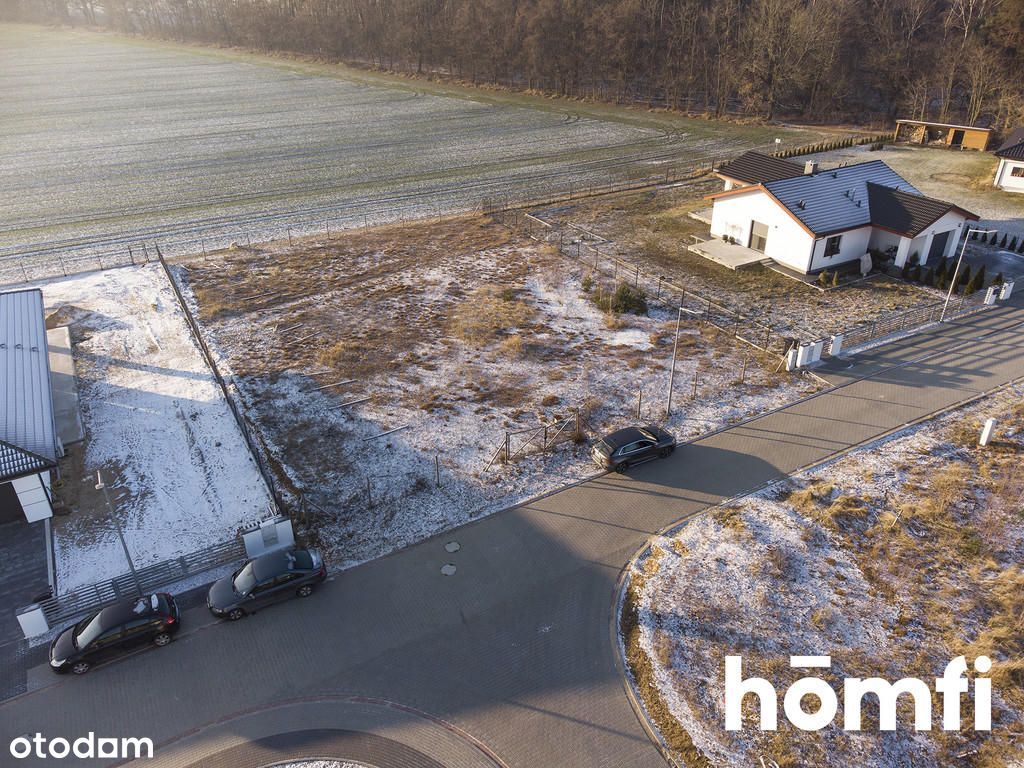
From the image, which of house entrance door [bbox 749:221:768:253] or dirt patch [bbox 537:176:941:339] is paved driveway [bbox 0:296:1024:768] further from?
house entrance door [bbox 749:221:768:253]

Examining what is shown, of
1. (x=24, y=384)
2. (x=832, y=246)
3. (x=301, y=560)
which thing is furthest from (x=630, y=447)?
(x=832, y=246)

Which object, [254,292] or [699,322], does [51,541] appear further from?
[699,322]

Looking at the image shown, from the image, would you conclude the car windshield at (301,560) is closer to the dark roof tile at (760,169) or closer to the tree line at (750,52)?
the dark roof tile at (760,169)

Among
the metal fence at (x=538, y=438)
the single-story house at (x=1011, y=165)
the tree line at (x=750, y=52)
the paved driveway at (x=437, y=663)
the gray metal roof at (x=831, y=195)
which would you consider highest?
the tree line at (x=750, y=52)

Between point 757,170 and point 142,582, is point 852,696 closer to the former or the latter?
point 142,582

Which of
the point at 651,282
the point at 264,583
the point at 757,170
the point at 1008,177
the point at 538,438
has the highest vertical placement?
the point at 1008,177

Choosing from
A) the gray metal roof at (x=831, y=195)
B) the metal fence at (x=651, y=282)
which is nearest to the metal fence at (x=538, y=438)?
the metal fence at (x=651, y=282)
